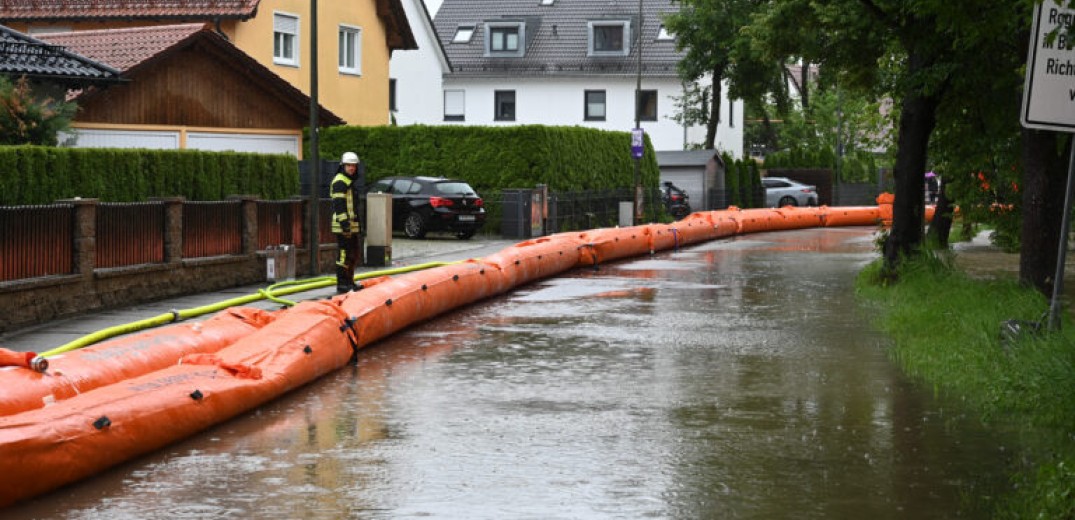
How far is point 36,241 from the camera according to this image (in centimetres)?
1570

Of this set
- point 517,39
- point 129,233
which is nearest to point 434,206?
point 129,233

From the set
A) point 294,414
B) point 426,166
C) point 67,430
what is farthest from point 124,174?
point 426,166

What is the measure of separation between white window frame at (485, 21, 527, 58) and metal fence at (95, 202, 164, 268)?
53109 millimetres

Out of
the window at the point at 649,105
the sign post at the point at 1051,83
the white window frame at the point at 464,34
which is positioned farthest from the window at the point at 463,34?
the sign post at the point at 1051,83

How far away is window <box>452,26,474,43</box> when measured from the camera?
238ft

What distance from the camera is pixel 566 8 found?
72.3m

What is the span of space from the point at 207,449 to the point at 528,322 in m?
7.99

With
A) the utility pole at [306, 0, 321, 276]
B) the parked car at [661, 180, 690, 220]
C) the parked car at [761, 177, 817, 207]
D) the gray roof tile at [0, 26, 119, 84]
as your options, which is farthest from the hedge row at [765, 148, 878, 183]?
the gray roof tile at [0, 26, 119, 84]

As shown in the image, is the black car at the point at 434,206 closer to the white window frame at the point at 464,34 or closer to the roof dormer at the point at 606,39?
the roof dormer at the point at 606,39

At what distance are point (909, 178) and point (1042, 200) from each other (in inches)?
312

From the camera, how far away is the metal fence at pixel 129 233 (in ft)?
56.7

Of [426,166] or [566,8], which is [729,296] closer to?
[426,166]

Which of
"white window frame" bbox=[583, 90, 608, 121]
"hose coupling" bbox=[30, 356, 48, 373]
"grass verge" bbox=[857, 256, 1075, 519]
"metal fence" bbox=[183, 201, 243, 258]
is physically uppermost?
"white window frame" bbox=[583, 90, 608, 121]

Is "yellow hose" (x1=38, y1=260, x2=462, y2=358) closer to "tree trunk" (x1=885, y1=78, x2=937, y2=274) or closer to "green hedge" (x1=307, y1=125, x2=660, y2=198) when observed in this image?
"tree trunk" (x1=885, y1=78, x2=937, y2=274)
